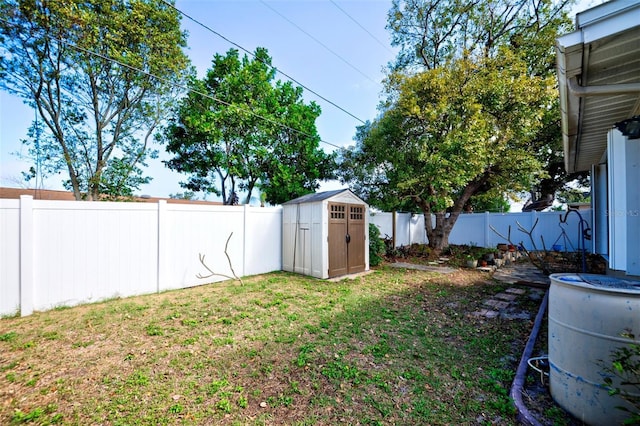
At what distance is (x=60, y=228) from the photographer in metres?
4.20

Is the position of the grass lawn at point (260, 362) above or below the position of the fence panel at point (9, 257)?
below

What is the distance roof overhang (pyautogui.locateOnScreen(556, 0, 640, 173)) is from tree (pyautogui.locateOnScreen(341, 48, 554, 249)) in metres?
3.95

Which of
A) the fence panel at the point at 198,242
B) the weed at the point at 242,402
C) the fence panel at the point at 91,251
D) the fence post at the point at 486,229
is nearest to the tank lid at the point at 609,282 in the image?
the weed at the point at 242,402

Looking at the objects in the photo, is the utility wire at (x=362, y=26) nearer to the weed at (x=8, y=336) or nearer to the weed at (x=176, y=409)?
the weed at (x=176, y=409)

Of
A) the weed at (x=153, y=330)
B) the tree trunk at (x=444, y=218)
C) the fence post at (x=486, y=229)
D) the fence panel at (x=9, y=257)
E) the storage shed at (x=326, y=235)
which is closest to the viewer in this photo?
the weed at (x=153, y=330)

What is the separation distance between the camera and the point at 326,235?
6.43 metres

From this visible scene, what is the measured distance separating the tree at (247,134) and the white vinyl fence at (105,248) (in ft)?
19.5

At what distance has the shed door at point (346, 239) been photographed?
6605 mm

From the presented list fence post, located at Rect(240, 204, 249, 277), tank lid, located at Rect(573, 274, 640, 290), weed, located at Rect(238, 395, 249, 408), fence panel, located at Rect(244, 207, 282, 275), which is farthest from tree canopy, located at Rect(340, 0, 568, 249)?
weed, located at Rect(238, 395, 249, 408)

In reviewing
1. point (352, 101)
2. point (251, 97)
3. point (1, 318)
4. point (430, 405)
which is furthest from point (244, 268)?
point (251, 97)

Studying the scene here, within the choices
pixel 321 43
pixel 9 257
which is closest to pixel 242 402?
pixel 9 257

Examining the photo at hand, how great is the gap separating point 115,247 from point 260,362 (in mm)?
3758

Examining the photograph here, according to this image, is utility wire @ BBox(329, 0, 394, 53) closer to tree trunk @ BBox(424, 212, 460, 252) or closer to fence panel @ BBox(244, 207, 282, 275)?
fence panel @ BBox(244, 207, 282, 275)

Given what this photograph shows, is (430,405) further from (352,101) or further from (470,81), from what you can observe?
(352,101)
